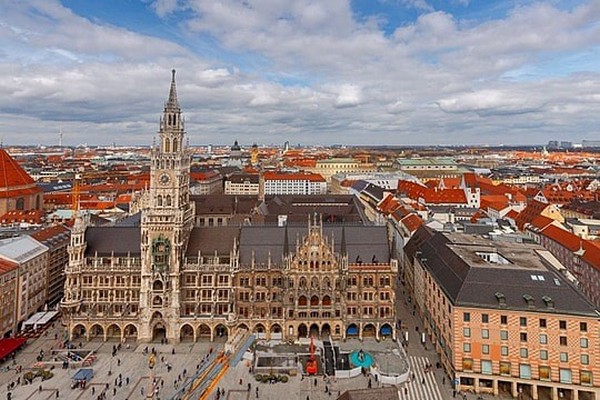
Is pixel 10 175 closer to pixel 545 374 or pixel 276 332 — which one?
pixel 276 332

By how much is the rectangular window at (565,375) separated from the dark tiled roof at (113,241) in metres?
74.4

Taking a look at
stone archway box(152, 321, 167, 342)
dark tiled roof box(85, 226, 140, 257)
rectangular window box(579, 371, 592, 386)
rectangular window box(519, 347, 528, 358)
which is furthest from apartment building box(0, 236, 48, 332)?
rectangular window box(579, 371, 592, 386)

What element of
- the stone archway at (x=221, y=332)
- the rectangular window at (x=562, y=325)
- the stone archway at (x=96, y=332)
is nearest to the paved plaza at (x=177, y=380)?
the stone archway at (x=221, y=332)

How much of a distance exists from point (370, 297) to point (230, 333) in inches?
1055

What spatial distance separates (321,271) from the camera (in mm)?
89062

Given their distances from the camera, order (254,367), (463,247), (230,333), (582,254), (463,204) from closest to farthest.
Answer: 1. (254,367)
2. (230,333)
3. (463,247)
4. (582,254)
5. (463,204)

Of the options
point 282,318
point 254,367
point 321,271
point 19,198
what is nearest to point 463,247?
point 321,271

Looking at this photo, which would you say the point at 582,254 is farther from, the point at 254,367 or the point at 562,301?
the point at 254,367

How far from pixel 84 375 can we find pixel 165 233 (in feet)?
92.1

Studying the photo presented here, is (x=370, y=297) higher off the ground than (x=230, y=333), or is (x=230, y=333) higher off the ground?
(x=370, y=297)

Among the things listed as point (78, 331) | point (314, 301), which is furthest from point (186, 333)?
point (314, 301)

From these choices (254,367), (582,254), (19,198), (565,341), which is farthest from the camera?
(19,198)

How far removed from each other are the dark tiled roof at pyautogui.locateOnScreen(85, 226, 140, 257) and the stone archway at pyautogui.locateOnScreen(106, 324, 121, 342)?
1368 centimetres

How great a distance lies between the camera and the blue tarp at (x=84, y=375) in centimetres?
7253
